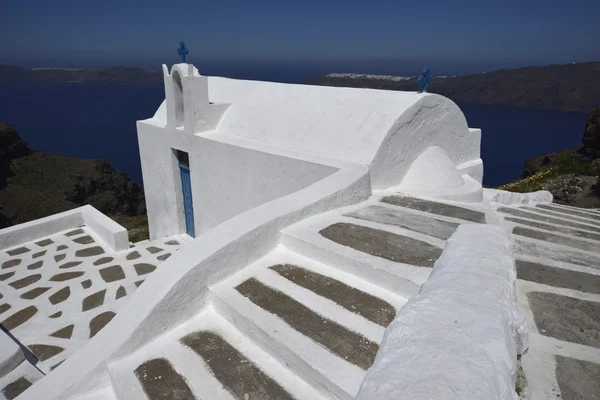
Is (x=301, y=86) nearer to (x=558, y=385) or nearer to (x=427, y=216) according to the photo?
(x=427, y=216)

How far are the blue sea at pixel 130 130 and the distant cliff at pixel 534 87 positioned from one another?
1.10m

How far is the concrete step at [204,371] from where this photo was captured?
2.13 metres

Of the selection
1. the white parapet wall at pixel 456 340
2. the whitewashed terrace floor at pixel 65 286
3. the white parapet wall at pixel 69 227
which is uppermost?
the white parapet wall at pixel 456 340

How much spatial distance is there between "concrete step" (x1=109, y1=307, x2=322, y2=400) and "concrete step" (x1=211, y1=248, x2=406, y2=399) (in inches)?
3.3

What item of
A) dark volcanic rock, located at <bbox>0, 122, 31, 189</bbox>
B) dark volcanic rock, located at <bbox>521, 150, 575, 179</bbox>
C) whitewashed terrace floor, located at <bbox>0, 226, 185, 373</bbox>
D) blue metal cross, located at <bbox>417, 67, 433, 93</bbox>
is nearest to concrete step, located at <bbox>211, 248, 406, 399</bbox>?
whitewashed terrace floor, located at <bbox>0, 226, 185, 373</bbox>

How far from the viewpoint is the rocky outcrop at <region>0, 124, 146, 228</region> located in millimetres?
24578

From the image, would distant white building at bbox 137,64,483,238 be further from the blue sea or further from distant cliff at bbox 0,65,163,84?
distant cliff at bbox 0,65,163,84

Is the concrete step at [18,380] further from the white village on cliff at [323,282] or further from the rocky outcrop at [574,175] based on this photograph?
the rocky outcrop at [574,175]

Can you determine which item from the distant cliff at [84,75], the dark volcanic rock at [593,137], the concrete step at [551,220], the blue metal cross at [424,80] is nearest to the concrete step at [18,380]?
the concrete step at [551,220]

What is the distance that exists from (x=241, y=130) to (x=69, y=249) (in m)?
3.61

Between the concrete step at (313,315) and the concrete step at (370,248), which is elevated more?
the concrete step at (370,248)

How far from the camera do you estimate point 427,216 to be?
3.75 meters

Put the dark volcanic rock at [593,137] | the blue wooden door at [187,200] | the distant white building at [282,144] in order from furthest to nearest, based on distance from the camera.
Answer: the dark volcanic rock at [593,137], the blue wooden door at [187,200], the distant white building at [282,144]

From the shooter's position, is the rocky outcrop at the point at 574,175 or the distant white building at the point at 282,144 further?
the rocky outcrop at the point at 574,175
